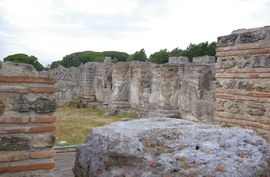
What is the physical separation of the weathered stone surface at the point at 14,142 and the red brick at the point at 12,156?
3 centimetres

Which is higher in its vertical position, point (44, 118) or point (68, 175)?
point (44, 118)

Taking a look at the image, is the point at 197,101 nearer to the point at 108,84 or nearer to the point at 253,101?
the point at 253,101

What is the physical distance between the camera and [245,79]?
4.41 metres

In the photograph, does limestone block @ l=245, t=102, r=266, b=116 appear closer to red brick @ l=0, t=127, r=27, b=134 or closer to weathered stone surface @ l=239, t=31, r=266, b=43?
weathered stone surface @ l=239, t=31, r=266, b=43

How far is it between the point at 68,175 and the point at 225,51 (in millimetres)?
2577

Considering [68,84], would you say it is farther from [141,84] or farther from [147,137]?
[147,137]

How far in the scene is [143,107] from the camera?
43.8ft

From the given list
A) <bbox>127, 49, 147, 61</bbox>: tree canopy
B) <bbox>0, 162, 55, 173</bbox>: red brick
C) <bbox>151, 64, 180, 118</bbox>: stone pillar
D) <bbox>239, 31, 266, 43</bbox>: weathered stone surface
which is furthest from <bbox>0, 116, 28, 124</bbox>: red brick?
<bbox>127, 49, 147, 61</bbox>: tree canopy

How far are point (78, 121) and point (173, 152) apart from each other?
10062 millimetres

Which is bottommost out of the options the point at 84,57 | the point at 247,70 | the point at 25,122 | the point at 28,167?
the point at 28,167

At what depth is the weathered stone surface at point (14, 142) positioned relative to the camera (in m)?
2.79

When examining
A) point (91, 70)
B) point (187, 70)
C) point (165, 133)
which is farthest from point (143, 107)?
point (165, 133)

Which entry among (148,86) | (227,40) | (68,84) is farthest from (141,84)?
(227,40)

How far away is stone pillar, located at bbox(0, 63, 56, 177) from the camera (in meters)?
2.80
